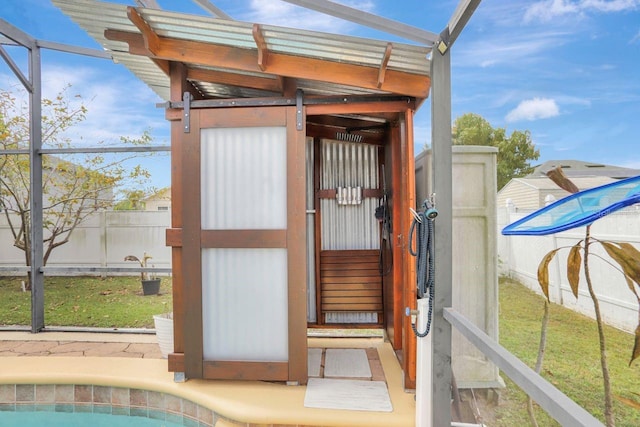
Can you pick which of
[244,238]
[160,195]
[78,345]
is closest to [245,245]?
[244,238]

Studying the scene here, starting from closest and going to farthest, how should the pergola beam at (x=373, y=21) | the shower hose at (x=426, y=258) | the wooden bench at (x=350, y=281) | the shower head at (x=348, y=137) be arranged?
the pergola beam at (x=373, y=21) < the shower hose at (x=426, y=258) < the shower head at (x=348, y=137) < the wooden bench at (x=350, y=281)

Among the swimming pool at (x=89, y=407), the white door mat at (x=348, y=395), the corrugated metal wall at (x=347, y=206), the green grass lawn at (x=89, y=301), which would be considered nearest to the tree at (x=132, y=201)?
the green grass lawn at (x=89, y=301)

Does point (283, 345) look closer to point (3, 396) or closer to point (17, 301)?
point (3, 396)

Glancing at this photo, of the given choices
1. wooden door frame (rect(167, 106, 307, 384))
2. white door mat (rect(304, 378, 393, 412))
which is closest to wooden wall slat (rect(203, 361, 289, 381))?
wooden door frame (rect(167, 106, 307, 384))

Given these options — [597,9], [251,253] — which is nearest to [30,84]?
[251,253]

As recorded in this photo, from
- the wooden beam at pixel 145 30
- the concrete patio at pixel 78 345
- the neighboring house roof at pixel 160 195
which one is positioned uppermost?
the wooden beam at pixel 145 30

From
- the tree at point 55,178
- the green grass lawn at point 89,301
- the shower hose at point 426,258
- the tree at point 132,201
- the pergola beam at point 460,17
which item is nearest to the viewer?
the pergola beam at point 460,17

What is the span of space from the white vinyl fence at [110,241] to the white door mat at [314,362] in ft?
8.79

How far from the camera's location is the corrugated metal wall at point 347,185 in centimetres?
407

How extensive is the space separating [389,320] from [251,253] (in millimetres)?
1668

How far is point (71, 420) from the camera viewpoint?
305cm

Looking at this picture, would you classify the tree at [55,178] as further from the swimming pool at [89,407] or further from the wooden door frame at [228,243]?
the wooden door frame at [228,243]

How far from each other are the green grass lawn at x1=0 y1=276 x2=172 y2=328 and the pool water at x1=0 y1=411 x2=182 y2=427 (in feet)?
6.67

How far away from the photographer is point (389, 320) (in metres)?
3.77
